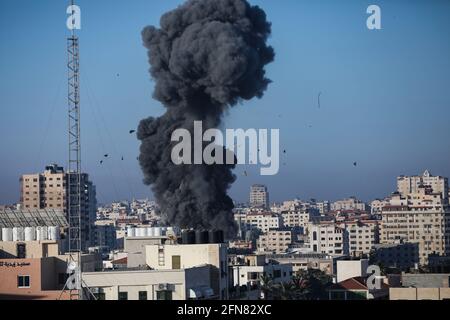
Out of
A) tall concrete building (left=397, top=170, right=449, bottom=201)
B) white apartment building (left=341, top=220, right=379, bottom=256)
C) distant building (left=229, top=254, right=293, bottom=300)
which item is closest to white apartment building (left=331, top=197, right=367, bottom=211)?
tall concrete building (left=397, top=170, right=449, bottom=201)

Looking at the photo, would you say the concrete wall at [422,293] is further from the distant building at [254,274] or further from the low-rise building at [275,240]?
the low-rise building at [275,240]

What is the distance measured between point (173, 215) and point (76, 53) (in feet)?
29.4

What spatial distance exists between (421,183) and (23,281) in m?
72.7

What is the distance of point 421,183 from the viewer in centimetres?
9369

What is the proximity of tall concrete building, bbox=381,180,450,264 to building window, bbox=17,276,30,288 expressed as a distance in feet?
158

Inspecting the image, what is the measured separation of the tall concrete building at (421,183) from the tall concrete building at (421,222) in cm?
736

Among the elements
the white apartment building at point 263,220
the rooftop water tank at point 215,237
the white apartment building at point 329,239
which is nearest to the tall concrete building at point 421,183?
the white apartment building at point 263,220

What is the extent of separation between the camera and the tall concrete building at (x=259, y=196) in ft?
351

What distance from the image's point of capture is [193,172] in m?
34.3

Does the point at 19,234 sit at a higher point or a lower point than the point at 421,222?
higher

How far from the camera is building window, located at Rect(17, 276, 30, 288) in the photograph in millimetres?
23045

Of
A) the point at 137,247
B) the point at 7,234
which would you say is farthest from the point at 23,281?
the point at 137,247

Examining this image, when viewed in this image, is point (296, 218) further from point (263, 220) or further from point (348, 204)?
point (348, 204)
